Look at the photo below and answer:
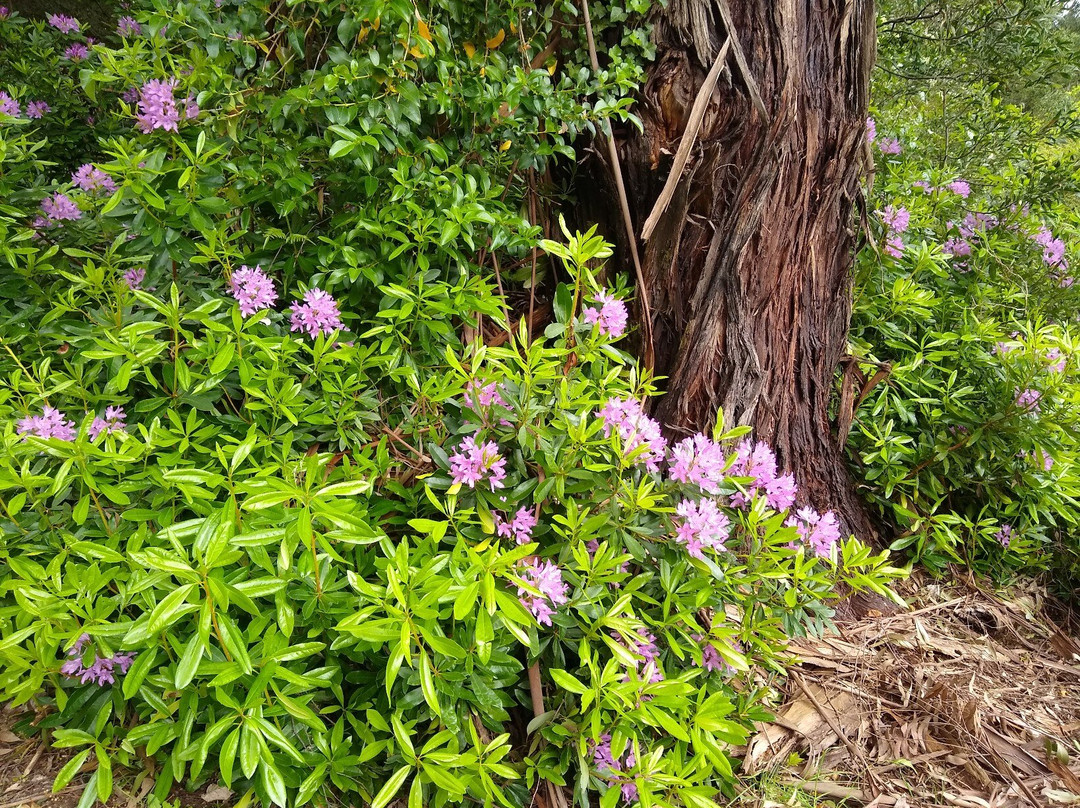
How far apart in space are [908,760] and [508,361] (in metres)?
1.66

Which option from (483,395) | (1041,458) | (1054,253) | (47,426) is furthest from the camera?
(1054,253)

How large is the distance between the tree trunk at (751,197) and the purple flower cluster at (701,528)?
685mm

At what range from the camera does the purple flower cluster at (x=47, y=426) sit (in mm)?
1459

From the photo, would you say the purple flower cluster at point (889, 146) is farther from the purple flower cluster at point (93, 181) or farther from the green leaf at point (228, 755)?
the green leaf at point (228, 755)

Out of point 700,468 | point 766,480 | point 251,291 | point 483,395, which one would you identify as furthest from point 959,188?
point 251,291

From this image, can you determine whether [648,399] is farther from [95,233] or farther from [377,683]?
[95,233]

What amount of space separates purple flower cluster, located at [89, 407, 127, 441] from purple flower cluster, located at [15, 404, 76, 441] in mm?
44

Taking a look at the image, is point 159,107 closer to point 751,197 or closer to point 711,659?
point 751,197

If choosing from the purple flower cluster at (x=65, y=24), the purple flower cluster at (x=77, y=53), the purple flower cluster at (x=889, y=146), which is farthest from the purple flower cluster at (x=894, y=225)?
the purple flower cluster at (x=65, y=24)

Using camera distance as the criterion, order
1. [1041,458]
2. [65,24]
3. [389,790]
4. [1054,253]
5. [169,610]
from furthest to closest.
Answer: [1054,253] → [65,24] → [1041,458] → [389,790] → [169,610]

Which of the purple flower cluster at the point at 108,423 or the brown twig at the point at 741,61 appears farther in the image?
the brown twig at the point at 741,61

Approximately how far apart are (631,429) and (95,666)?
4.13ft

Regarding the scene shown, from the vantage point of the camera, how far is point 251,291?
5.64 feet

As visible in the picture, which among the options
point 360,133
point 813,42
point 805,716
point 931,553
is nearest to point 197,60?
point 360,133
